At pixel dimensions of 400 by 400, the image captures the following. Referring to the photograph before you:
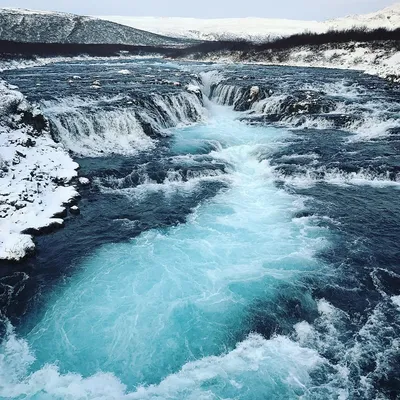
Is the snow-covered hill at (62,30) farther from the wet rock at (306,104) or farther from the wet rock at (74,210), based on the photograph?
the wet rock at (74,210)

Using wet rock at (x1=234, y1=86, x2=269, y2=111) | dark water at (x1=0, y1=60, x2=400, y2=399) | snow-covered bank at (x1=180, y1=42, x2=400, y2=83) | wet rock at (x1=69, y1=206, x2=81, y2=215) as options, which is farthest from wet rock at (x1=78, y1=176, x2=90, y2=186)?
snow-covered bank at (x1=180, y1=42, x2=400, y2=83)

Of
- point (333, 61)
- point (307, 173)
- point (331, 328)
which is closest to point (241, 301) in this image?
point (331, 328)

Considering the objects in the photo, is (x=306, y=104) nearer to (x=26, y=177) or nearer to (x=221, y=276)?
(x=221, y=276)

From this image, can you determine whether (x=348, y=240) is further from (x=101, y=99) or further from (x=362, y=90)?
(x=362, y=90)

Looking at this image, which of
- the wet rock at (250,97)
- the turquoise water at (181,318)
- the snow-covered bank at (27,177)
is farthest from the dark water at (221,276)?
the wet rock at (250,97)

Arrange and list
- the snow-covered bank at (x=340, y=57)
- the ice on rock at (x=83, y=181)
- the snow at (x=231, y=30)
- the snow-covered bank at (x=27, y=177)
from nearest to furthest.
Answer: the snow-covered bank at (x=27, y=177)
the ice on rock at (x=83, y=181)
the snow-covered bank at (x=340, y=57)
the snow at (x=231, y=30)

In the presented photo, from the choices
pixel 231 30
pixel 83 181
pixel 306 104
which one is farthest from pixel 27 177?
pixel 231 30

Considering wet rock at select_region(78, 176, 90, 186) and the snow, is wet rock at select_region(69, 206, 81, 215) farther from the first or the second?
the snow
